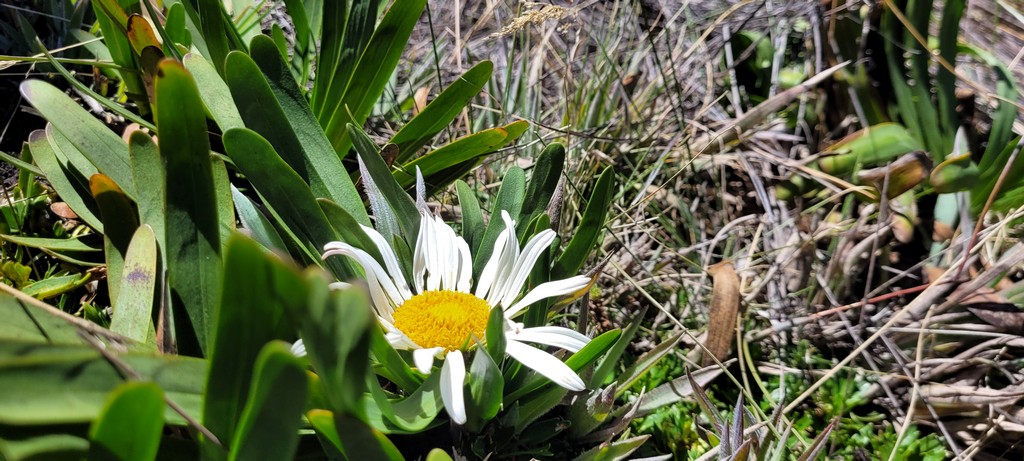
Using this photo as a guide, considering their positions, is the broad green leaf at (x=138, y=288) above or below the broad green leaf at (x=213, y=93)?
below

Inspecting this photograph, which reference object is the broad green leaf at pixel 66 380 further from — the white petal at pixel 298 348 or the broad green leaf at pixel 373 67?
the broad green leaf at pixel 373 67

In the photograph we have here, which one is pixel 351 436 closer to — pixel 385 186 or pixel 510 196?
→ pixel 385 186

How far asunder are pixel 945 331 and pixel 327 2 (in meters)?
1.60

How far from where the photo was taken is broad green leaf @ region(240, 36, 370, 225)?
1253 millimetres

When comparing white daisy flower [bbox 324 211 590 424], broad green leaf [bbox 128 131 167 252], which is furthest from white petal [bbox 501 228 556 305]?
broad green leaf [bbox 128 131 167 252]

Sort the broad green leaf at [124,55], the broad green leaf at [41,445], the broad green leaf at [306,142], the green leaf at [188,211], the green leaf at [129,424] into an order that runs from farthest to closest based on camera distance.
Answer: the broad green leaf at [124,55], the broad green leaf at [306,142], the green leaf at [188,211], the broad green leaf at [41,445], the green leaf at [129,424]

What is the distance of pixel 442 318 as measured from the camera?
103 cm

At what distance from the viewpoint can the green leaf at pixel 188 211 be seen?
0.84 metres

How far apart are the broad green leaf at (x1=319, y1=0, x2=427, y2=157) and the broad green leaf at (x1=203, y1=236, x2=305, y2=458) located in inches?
28.4

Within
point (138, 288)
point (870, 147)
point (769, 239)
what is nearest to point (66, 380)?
point (138, 288)

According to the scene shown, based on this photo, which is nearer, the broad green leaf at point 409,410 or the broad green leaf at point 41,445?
the broad green leaf at point 41,445

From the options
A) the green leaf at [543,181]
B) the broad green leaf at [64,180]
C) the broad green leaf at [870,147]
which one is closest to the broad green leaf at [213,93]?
the broad green leaf at [64,180]

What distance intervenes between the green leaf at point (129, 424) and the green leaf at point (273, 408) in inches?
3.4

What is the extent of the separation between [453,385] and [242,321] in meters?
0.28
